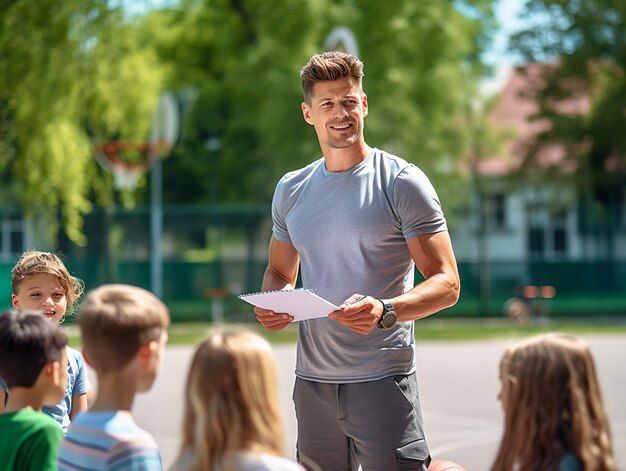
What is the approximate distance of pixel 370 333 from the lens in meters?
3.93

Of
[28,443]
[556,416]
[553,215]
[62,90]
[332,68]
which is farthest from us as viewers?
[553,215]

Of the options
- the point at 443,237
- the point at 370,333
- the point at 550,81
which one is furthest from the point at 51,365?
the point at 550,81

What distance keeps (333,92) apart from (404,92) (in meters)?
23.8

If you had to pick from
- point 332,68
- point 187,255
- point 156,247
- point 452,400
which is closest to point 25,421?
point 332,68

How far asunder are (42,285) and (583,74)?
2960 cm

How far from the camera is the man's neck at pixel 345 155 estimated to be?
4.06 m

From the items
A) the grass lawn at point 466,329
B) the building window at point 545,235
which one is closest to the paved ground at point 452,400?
the grass lawn at point 466,329

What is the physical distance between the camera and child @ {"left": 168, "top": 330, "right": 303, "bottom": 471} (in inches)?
118

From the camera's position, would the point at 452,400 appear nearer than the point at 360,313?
No

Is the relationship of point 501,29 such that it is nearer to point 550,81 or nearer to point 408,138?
point 550,81

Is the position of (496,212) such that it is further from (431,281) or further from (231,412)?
(231,412)

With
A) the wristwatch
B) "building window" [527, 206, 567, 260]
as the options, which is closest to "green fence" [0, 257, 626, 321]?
"building window" [527, 206, 567, 260]

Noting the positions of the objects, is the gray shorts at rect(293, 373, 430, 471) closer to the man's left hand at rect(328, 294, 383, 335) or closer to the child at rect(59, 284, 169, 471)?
the man's left hand at rect(328, 294, 383, 335)

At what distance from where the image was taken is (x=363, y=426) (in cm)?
390
